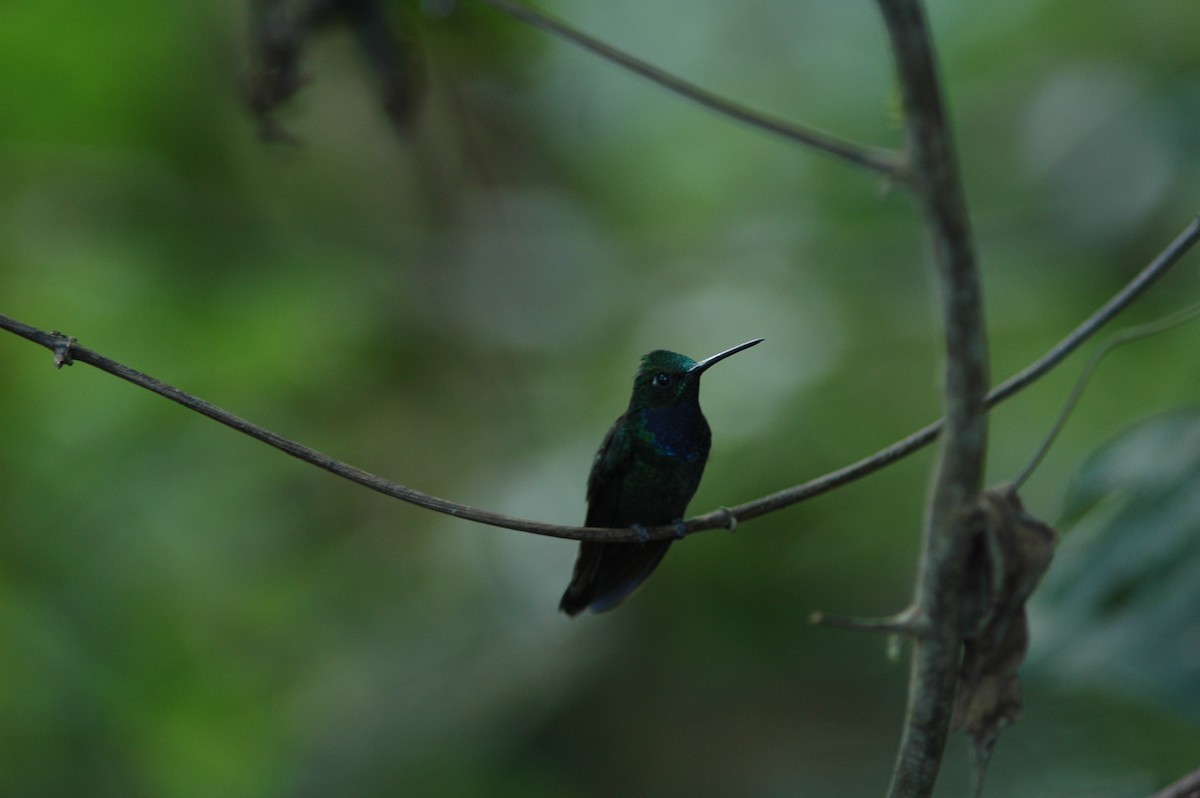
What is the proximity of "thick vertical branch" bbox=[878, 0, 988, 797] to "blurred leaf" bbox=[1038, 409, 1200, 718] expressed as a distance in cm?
A: 151

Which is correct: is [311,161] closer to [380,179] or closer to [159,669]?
[380,179]

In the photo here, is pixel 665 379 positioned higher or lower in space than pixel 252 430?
higher

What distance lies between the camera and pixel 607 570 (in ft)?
8.46

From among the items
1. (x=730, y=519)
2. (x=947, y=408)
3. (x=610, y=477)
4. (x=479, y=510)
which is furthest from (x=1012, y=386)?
(x=610, y=477)

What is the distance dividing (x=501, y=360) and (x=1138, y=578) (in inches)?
117

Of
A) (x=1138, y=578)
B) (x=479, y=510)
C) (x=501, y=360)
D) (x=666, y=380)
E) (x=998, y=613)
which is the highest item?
(x=501, y=360)

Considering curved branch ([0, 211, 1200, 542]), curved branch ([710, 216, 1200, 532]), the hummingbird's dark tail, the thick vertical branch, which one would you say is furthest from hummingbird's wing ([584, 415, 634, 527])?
the thick vertical branch

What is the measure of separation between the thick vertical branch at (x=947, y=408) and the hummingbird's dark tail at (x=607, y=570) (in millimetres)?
1243

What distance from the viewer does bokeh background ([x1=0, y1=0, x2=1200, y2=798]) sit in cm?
403

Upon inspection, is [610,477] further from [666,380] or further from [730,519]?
[730,519]

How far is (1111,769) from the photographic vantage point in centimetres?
276

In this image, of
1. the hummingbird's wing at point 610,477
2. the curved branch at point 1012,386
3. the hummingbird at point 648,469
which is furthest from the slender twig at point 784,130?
the hummingbird's wing at point 610,477

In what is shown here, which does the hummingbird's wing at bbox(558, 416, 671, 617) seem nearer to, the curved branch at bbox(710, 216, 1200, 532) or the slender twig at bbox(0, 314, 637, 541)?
the curved branch at bbox(710, 216, 1200, 532)

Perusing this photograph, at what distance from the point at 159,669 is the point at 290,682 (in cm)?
57
